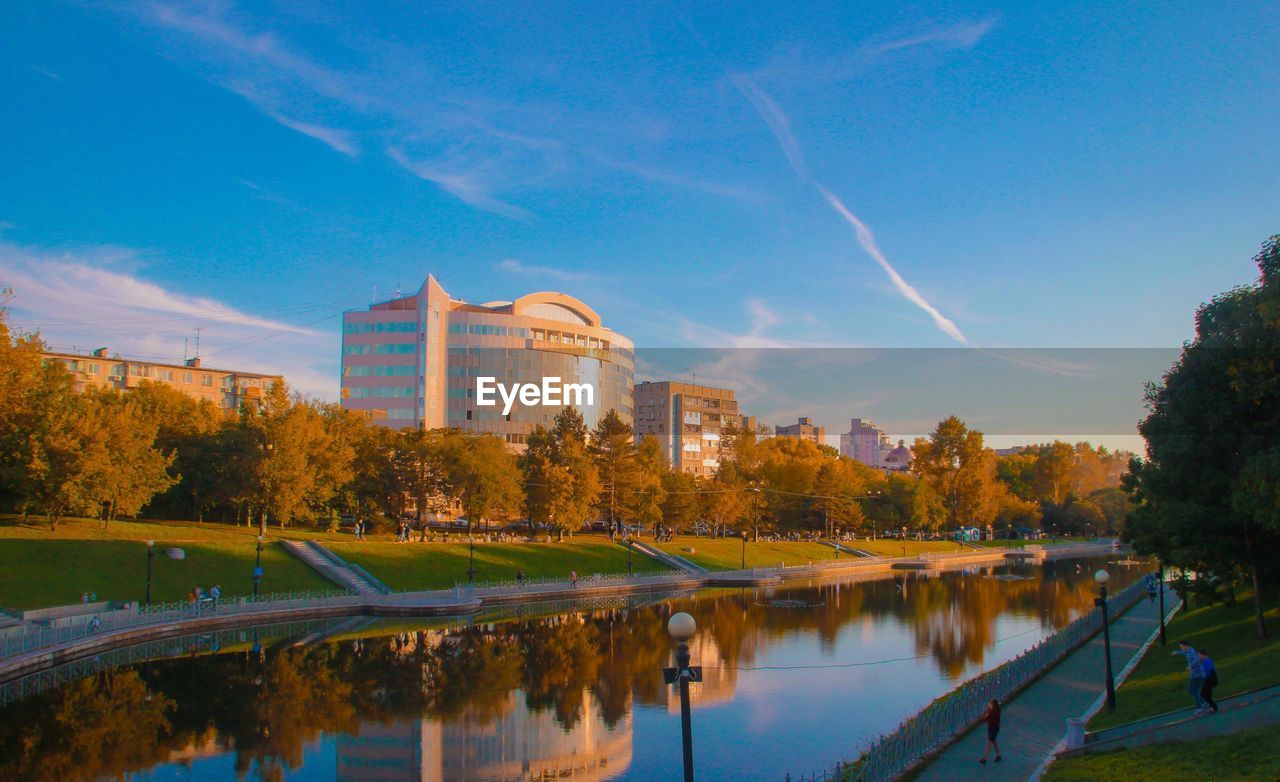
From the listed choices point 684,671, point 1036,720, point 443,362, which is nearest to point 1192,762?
point 1036,720

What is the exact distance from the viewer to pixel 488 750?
22750 mm

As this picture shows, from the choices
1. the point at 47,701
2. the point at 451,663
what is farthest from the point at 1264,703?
the point at 47,701

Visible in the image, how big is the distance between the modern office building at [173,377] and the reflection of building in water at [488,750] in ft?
261

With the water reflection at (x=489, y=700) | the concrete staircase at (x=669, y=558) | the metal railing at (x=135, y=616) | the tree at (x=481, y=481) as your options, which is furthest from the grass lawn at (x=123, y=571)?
the concrete staircase at (x=669, y=558)

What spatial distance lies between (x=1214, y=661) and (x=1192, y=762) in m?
13.9

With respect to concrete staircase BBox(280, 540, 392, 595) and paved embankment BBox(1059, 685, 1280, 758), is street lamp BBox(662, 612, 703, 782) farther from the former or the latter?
concrete staircase BBox(280, 540, 392, 595)

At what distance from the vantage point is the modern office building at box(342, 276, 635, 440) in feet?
331

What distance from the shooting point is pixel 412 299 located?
Result: 102 m

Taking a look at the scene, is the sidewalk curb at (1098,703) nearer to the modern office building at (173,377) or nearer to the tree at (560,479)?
the tree at (560,479)

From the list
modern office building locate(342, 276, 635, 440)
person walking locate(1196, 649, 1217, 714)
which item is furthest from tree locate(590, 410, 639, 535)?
person walking locate(1196, 649, 1217, 714)

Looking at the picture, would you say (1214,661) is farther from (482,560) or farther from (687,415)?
(687,415)

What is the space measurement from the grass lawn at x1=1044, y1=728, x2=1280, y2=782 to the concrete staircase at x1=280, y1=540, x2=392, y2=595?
127 feet

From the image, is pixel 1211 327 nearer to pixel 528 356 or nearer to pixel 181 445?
pixel 181 445

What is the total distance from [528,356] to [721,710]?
8008cm
